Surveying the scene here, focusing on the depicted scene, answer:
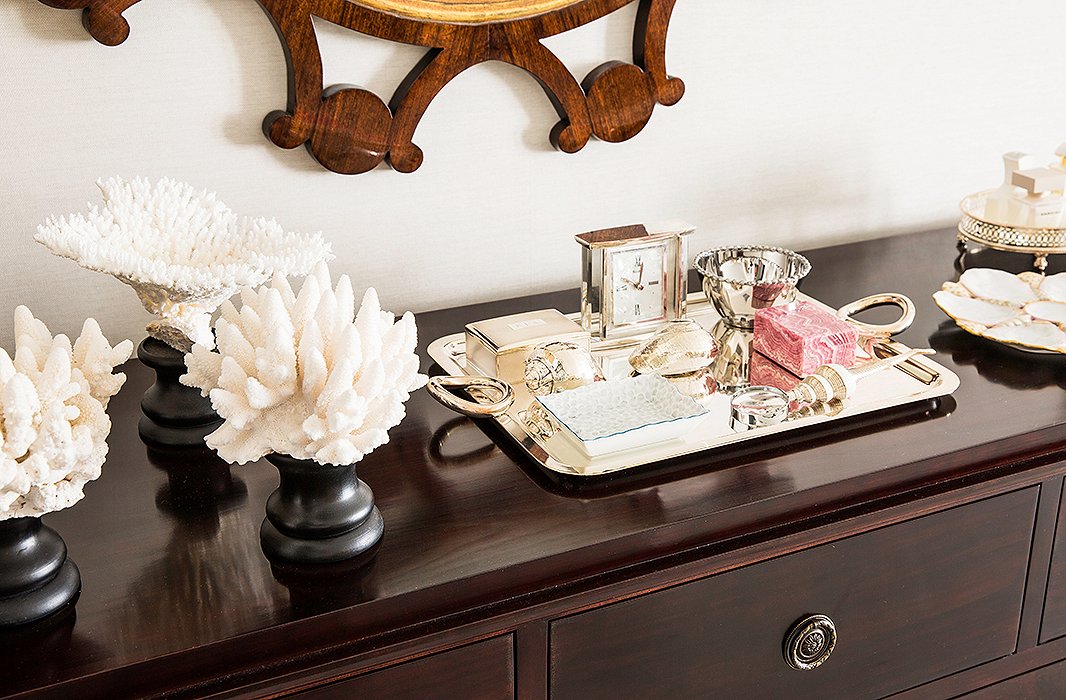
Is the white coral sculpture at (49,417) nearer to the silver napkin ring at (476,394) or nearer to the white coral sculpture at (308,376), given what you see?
the white coral sculpture at (308,376)

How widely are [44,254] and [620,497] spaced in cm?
61

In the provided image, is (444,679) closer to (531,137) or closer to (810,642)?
(810,642)

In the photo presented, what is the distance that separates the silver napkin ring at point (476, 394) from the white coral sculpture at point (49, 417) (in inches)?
11.7

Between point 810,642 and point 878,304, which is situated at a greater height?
point 878,304

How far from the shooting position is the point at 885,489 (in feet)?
3.02

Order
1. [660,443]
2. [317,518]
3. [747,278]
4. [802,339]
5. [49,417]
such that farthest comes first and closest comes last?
[747,278] < [802,339] < [660,443] < [317,518] < [49,417]

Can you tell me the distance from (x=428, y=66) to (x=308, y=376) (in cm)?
50

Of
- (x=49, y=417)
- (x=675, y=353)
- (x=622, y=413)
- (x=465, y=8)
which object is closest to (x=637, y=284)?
(x=675, y=353)

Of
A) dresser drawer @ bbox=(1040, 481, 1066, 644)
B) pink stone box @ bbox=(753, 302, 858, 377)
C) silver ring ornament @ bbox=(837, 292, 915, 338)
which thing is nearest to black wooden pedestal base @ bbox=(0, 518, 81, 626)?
pink stone box @ bbox=(753, 302, 858, 377)

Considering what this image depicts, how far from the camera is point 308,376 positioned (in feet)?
2.38

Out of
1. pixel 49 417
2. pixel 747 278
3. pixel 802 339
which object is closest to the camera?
pixel 49 417

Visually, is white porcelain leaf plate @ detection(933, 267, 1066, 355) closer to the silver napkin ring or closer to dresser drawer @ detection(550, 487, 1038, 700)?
dresser drawer @ detection(550, 487, 1038, 700)

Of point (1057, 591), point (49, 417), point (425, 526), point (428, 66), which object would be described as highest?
point (428, 66)

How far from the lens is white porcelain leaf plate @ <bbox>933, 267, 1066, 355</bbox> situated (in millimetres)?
1117
